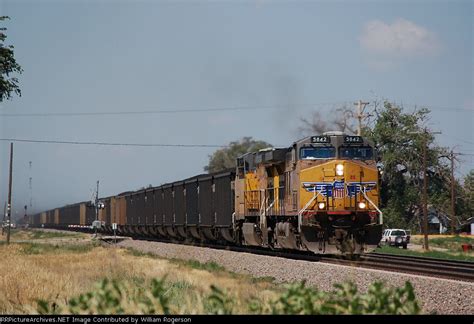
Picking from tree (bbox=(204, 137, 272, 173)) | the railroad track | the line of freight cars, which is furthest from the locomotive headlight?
tree (bbox=(204, 137, 272, 173))

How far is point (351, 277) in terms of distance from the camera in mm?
16594

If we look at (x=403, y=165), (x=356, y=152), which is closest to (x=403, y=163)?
(x=403, y=165)

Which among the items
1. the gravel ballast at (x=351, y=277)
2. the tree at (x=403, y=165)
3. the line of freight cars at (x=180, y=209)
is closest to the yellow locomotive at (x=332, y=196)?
the gravel ballast at (x=351, y=277)

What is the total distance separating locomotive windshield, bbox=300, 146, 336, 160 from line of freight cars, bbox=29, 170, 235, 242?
29.0 feet

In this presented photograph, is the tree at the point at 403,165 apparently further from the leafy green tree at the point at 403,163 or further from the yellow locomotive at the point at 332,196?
the yellow locomotive at the point at 332,196

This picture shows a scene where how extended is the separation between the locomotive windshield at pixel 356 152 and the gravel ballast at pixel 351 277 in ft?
12.7

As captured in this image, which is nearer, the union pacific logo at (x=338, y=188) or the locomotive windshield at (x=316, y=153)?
the union pacific logo at (x=338, y=188)

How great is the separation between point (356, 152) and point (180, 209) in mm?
19375

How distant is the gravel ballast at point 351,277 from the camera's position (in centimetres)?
1313

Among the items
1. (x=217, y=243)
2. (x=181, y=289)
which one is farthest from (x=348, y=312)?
(x=217, y=243)

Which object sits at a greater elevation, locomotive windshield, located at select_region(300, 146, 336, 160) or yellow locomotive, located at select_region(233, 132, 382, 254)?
locomotive windshield, located at select_region(300, 146, 336, 160)

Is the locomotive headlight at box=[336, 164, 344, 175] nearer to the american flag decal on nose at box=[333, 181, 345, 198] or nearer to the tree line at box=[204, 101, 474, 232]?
the american flag decal on nose at box=[333, 181, 345, 198]

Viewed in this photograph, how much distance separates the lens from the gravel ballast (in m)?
13.1
